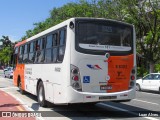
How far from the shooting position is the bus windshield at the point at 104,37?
11.2 meters

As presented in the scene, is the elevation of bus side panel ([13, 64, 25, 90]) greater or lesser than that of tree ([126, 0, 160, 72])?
lesser

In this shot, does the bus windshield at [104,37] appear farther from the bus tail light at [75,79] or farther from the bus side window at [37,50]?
the bus side window at [37,50]

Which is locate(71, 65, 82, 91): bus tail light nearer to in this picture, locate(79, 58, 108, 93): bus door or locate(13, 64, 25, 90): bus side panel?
locate(79, 58, 108, 93): bus door

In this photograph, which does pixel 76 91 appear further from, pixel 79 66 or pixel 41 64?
pixel 41 64

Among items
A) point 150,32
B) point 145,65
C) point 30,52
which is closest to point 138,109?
point 30,52

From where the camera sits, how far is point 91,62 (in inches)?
442

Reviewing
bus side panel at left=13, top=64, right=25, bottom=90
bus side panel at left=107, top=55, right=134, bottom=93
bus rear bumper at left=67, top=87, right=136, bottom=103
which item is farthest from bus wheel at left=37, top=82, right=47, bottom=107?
bus side panel at left=13, top=64, right=25, bottom=90

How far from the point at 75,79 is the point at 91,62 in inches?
30.9

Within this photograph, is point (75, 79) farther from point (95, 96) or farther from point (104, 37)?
point (104, 37)

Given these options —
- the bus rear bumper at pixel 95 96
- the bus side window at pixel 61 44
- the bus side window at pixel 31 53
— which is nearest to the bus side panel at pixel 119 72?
the bus rear bumper at pixel 95 96

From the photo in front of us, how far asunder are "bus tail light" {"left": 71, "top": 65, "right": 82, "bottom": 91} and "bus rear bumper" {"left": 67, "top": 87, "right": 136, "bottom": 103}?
0.14 metres

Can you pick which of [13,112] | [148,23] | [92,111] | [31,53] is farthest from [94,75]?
[148,23]

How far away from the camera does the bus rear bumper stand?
10.8 meters

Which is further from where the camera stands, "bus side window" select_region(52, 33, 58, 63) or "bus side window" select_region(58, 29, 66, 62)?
"bus side window" select_region(52, 33, 58, 63)
